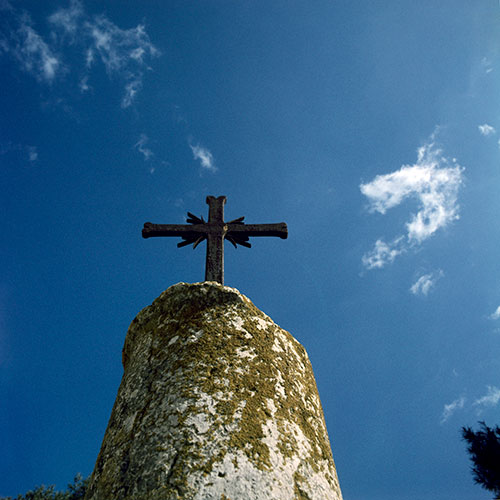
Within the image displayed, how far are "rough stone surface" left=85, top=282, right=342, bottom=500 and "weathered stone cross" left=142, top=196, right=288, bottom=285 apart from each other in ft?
6.03

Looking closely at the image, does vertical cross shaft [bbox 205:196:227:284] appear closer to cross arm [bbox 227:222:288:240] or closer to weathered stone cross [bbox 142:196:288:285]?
weathered stone cross [bbox 142:196:288:285]

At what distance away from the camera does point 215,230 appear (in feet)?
13.5

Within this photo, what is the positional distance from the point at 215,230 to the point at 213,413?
102 inches

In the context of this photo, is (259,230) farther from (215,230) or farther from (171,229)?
(171,229)

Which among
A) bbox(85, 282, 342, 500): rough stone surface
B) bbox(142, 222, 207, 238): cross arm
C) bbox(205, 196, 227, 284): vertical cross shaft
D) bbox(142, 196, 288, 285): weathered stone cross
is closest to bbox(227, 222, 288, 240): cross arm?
bbox(142, 196, 288, 285): weathered stone cross

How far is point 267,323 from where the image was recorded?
226 cm

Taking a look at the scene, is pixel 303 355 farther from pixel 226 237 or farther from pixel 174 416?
pixel 226 237

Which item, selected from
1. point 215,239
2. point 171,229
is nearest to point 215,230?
point 215,239

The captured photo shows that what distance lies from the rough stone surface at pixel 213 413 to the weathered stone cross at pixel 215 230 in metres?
1.84

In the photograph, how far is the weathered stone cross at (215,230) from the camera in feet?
13.5

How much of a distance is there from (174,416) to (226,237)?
8.90 feet

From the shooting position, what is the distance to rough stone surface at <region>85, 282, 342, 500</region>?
1.52 m

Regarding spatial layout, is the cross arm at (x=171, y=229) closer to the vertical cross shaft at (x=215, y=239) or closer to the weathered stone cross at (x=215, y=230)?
the weathered stone cross at (x=215, y=230)

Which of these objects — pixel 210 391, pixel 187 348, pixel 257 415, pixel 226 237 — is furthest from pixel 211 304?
pixel 226 237
